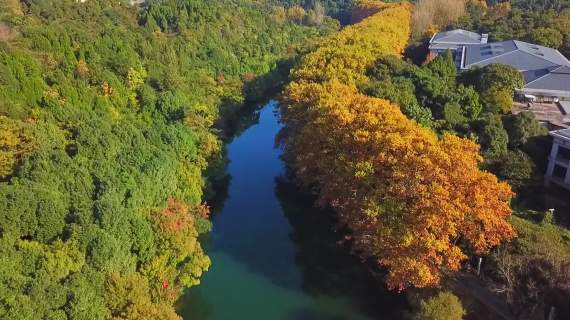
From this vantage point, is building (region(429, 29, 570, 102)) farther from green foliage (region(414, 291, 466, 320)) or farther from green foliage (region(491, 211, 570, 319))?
green foliage (region(414, 291, 466, 320))

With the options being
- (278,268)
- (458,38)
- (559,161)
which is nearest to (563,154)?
(559,161)

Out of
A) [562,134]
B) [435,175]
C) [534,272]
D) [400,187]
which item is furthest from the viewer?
[562,134]

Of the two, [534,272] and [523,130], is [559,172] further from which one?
[534,272]

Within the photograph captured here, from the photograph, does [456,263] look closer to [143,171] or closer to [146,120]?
[143,171]

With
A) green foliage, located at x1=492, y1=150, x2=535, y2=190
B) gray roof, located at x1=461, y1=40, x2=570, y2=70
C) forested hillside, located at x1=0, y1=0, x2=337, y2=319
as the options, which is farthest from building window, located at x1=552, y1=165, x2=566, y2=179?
forested hillside, located at x1=0, y1=0, x2=337, y2=319

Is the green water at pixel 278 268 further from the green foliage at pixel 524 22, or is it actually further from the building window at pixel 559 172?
the green foliage at pixel 524 22

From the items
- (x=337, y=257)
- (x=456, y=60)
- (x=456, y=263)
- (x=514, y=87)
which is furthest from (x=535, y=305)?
(x=456, y=60)
